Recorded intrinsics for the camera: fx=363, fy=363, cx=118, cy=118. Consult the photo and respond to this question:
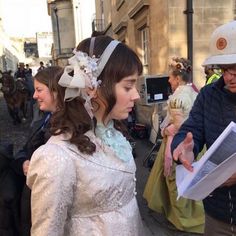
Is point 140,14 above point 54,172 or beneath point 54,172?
above

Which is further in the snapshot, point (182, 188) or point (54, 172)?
point (182, 188)

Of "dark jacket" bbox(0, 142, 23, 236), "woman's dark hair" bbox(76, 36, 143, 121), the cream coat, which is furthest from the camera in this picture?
"dark jacket" bbox(0, 142, 23, 236)

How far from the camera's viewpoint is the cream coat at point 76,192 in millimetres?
1381

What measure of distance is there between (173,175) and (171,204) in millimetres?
333

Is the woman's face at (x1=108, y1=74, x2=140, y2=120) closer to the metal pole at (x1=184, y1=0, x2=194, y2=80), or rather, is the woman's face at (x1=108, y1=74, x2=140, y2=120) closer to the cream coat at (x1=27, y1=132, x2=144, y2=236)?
the cream coat at (x1=27, y1=132, x2=144, y2=236)

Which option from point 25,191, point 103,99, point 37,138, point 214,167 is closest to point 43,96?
point 37,138

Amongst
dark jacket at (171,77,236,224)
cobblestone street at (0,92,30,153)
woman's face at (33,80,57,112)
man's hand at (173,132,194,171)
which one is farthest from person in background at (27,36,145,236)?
cobblestone street at (0,92,30,153)

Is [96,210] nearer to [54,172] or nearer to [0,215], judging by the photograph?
[54,172]

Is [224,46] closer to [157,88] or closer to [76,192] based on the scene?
[76,192]

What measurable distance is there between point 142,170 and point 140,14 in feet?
15.7

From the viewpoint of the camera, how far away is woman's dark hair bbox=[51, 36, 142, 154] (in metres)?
1.48

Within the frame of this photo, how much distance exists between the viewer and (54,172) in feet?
4.48

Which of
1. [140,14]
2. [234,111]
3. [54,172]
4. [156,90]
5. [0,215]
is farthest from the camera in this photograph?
[140,14]

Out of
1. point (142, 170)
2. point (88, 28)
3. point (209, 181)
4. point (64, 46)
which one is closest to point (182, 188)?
point (209, 181)
